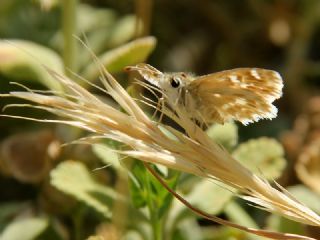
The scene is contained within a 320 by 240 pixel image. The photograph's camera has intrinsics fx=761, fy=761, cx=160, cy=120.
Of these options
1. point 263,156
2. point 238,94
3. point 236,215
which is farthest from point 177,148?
point 236,215

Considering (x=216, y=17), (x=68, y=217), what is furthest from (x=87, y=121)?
(x=216, y=17)

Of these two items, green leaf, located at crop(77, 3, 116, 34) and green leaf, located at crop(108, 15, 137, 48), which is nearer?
green leaf, located at crop(108, 15, 137, 48)

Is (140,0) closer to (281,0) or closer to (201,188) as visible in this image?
(201,188)

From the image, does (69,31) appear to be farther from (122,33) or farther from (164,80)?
(164,80)

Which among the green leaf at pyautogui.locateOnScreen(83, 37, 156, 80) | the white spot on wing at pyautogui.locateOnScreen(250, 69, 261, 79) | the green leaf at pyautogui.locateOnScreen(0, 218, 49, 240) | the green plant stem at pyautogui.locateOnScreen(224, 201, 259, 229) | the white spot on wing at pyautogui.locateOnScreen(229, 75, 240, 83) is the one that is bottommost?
the green leaf at pyautogui.locateOnScreen(0, 218, 49, 240)

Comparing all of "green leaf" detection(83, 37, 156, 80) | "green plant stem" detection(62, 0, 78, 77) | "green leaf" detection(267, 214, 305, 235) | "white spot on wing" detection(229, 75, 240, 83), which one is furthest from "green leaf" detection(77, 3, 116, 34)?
"white spot on wing" detection(229, 75, 240, 83)

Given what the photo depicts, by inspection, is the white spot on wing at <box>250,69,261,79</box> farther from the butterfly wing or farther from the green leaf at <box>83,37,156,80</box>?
the green leaf at <box>83,37,156,80</box>

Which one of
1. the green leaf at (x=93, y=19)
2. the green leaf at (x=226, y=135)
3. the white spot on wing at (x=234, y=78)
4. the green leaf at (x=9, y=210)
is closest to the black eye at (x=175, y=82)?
the white spot on wing at (x=234, y=78)
